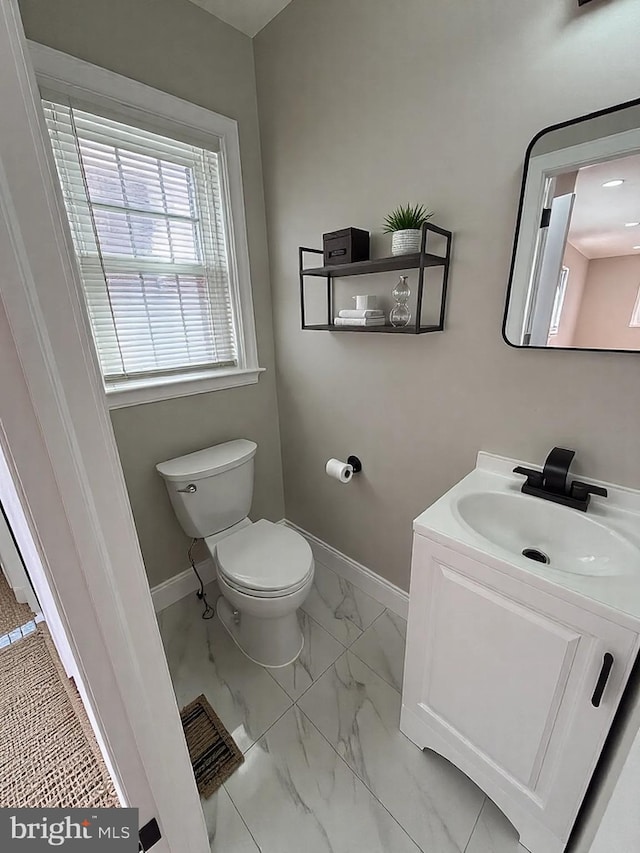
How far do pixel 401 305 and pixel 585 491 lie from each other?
0.86 m

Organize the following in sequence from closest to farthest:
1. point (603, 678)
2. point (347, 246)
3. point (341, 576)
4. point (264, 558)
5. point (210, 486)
→ point (603, 678) → point (347, 246) → point (264, 558) → point (210, 486) → point (341, 576)

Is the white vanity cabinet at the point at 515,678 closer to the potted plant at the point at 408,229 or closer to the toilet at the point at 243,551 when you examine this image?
the toilet at the point at 243,551

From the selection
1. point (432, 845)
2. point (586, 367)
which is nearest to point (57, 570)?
point (432, 845)

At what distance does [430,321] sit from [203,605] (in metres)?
1.75

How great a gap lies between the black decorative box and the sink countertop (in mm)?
890

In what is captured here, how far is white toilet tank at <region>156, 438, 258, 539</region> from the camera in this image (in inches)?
63.0

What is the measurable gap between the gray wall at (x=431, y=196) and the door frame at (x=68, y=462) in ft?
3.71

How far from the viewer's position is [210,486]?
1.65 metres

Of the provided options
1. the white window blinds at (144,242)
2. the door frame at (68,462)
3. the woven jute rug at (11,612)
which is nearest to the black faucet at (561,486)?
the door frame at (68,462)

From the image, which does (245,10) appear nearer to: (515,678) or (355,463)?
(355,463)

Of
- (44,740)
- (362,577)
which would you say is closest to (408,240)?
(362,577)

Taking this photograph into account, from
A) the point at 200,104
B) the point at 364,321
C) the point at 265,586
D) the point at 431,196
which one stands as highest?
the point at 200,104

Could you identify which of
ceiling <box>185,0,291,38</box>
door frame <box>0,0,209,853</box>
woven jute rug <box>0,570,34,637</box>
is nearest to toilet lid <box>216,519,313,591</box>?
door frame <box>0,0,209,853</box>

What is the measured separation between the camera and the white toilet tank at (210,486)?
160 centimetres
